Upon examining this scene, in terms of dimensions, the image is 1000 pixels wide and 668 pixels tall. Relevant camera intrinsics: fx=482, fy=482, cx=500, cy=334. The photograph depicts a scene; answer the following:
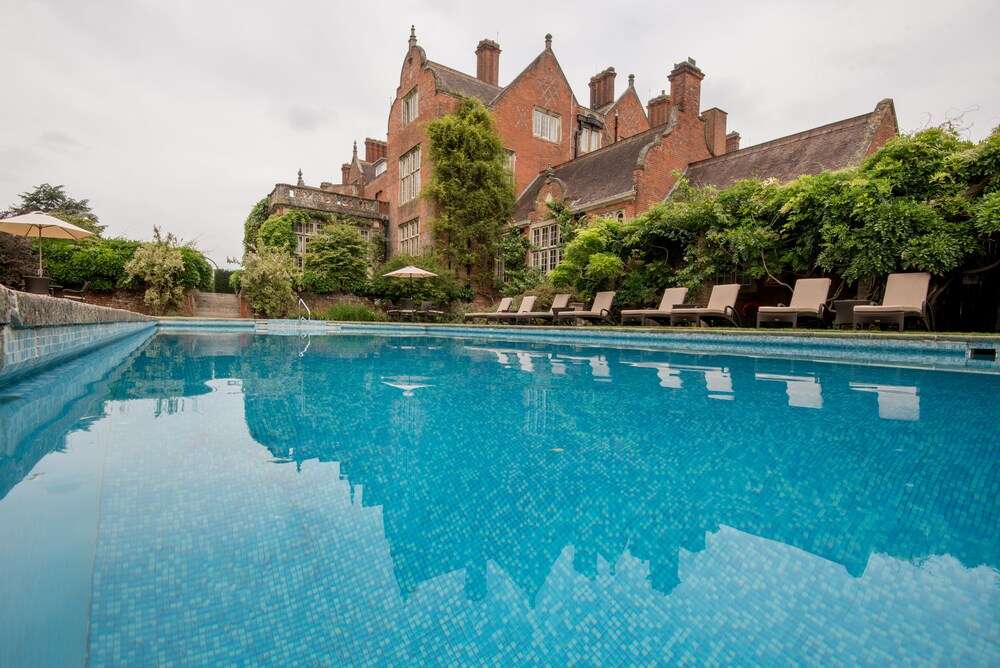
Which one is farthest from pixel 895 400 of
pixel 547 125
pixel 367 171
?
pixel 367 171

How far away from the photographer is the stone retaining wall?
8.99 ft

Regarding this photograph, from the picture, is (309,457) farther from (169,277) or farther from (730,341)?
(169,277)

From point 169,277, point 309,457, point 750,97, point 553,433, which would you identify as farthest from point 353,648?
point 750,97

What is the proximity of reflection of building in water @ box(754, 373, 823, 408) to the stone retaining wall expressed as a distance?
16.6 ft

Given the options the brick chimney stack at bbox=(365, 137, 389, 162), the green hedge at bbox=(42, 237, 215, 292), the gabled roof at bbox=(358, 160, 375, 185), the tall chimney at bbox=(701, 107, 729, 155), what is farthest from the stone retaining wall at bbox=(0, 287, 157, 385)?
the brick chimney stack at bbox=(365, 137, 389, 162)

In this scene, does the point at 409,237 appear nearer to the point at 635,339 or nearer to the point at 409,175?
the point at 409,175

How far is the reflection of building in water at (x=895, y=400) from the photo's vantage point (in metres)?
3.20

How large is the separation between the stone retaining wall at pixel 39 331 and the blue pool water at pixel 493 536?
0.32m

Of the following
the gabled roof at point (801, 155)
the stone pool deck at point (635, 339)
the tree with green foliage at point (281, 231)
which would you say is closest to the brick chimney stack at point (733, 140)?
the gabled roof at point (801, 155)

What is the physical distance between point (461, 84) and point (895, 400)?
75.9 feet

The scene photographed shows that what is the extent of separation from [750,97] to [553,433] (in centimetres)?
2873

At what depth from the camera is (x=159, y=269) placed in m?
17.0

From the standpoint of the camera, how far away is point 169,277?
679 inches

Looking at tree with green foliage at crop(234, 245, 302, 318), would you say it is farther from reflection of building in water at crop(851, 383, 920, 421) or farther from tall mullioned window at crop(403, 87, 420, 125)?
reflection of building in water at crop(851, 383, 920, 421)
